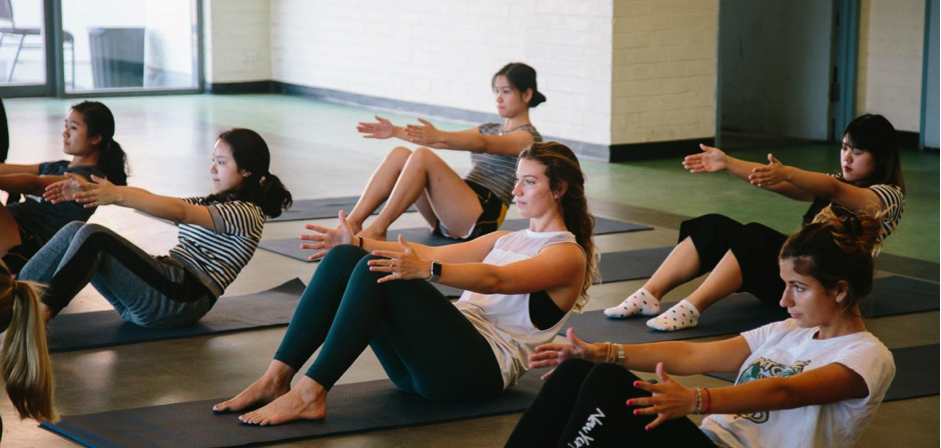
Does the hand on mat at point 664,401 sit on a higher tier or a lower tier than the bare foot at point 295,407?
higher

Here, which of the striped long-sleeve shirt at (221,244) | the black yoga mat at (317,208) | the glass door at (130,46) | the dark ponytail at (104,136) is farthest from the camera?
the glass door at (130,46)

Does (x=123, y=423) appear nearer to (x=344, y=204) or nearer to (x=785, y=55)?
(x=344, y=204)

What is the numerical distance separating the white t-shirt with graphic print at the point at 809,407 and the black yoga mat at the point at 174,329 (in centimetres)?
225

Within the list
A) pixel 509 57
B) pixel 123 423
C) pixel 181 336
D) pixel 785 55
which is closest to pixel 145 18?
pixel 509 57

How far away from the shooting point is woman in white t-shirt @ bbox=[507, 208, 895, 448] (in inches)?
86.6

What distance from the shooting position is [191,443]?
3064 mm

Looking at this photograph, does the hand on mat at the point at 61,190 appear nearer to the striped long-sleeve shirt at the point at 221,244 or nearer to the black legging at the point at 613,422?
the striped long-sleeve shirt at the point at 221,244

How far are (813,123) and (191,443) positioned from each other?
8.11 metres

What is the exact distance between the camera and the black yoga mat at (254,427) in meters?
3.10

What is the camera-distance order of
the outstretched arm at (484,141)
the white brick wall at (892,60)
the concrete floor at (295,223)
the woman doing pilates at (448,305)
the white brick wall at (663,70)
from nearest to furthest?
the woman doing pilates at (448,305) < the concrete floor at (295,223) < the outstretched arm at (484,141) < the white brick wall at (663,70) < the white brick wall at (892,60)

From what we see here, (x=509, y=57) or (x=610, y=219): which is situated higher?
(x=509, y=57)

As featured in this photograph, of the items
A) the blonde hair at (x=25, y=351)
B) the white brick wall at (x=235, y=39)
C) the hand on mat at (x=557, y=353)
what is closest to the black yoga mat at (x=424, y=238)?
the hand on mat at (x=557, y=353)

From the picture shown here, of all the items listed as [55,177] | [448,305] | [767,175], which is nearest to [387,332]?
[448,305]

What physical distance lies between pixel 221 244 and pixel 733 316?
1.97m
